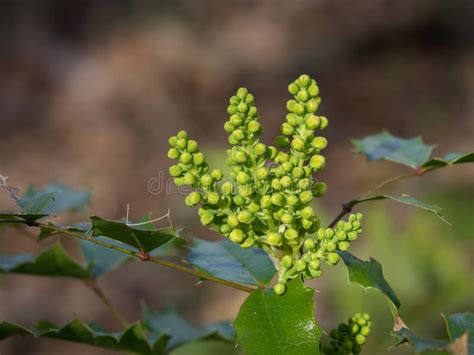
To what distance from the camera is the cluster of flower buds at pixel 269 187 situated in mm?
1450

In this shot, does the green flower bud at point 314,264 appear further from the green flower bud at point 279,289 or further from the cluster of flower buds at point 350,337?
the cluster of flower buds at point 350,337

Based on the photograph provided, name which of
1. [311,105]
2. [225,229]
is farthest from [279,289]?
[311,105]

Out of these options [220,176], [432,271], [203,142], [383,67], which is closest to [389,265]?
[432,271]

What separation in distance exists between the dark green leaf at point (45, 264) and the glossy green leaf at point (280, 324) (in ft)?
2.52

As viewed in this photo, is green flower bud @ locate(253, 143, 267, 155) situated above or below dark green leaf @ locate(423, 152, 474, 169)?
above

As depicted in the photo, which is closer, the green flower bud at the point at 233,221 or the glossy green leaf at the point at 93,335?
the green flower bud at the point at 233,221

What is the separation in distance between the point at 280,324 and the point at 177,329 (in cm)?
92

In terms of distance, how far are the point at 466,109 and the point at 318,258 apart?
594 centimetres

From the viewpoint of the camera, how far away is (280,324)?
146 cm

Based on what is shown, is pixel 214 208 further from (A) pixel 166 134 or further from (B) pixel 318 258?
Result: (A) pixel 166 134

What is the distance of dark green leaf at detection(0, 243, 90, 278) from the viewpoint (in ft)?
6.70

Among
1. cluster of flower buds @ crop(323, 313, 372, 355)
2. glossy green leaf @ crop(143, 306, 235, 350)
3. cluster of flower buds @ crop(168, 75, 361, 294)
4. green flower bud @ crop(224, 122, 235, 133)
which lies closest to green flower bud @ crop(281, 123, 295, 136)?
cluster of flower buds @ crop(168, 75, 361, 294)

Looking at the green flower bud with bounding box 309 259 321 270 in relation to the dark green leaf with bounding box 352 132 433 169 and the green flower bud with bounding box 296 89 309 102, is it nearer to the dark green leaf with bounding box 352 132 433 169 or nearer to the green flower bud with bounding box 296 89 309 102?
the green flower bud with bounding box 296 89 309 102

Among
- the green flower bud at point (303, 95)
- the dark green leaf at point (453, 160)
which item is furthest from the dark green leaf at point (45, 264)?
the dark green leaf at point (453, 160)
